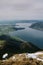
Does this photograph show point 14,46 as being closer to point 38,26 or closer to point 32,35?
point 32,35

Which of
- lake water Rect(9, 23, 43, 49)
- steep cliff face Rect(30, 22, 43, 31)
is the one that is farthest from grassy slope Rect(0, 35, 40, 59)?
steep cliff face Rect(30, 22, 43, 31)

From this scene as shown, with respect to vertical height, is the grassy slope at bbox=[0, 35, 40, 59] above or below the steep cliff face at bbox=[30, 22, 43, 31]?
below

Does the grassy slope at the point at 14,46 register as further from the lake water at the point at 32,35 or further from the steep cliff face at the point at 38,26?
the steep cliff face at the point at 38,26

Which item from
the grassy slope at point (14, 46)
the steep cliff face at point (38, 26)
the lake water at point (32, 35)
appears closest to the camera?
the grassy slope at point (14, 46)

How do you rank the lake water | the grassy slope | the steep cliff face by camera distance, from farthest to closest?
the steep cliff face → the lake water → the grassy slope

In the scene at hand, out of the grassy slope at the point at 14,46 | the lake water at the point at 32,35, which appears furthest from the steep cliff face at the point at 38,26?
the grassy slope at the point at 14,46

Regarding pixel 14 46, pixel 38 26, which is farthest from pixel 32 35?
pixel 14 46

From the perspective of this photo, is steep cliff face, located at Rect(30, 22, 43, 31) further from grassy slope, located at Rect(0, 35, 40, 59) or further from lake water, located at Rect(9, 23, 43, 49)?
grassy slope, located at Rect(0, 35, 40, 59)

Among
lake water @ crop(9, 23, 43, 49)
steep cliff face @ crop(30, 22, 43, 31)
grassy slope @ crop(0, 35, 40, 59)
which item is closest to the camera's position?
grassy slope @ crop(0, 35, 40, 59)

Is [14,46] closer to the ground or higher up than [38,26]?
closer to the ground

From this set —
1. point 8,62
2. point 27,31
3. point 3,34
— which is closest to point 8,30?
point 3,34

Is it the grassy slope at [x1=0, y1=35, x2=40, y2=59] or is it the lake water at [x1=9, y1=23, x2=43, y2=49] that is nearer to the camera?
the grassy slope at [x1=0, y1=35, x2=40, y2=59]
